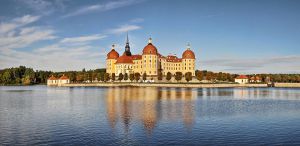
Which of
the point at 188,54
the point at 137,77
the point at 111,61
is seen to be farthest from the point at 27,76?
the point at 188,54

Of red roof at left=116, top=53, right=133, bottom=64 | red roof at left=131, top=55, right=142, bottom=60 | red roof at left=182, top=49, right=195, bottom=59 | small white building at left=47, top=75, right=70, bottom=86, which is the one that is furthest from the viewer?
small white building at left=47, top=75, right=70, bottom=86

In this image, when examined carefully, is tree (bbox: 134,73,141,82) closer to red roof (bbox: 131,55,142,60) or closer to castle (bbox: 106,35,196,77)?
castle (bbox: 106,35,196,77)

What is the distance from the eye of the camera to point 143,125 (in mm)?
24219

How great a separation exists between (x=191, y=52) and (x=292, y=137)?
11320 centimetres

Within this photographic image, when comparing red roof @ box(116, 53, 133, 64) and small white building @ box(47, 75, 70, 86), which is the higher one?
red roof @ box(116, 53, 133, 64)

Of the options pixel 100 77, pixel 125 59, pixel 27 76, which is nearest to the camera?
pixel 100 77

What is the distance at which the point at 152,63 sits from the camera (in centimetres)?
12681

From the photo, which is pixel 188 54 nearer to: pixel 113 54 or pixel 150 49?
pixel 150 49

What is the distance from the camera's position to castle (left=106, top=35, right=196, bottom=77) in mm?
127250

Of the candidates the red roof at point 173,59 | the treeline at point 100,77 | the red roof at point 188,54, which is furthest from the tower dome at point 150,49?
the red roof at point 188,54

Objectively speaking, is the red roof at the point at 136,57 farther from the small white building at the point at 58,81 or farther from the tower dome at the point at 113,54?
the small white building at the point at 58,81

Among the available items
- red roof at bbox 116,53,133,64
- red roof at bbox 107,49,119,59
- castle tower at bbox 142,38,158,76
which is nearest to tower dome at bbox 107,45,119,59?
red roof at bbox 107,49,119,59

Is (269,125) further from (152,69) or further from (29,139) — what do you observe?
(152,69)

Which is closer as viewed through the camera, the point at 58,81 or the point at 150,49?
the point at 150,49
